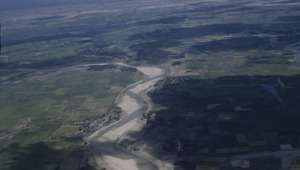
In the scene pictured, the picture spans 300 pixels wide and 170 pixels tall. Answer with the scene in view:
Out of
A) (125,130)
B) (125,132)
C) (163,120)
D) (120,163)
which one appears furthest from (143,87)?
(120,163)

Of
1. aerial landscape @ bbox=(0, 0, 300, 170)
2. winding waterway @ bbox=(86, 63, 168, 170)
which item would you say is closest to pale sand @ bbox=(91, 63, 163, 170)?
winding waterway @ bbox=(86, 63, 168, 170)

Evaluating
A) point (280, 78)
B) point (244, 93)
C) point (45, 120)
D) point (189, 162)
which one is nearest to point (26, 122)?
point (45, 120)

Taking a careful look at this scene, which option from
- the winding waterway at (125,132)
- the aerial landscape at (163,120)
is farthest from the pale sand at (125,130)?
the aerial landscape at (163,120)

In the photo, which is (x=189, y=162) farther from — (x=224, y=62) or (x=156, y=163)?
(x=224, y=62)

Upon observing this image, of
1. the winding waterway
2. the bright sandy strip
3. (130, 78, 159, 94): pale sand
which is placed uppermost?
(130, 78, 159, 94): pale sand

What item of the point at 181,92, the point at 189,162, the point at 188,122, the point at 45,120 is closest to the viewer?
the point at 189,162

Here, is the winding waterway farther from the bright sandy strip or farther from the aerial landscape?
the aerial landscape

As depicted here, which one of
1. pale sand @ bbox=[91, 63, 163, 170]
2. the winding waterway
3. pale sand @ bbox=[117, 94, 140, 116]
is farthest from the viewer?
pale sand @ bbox=[117, 94, 140, 116]

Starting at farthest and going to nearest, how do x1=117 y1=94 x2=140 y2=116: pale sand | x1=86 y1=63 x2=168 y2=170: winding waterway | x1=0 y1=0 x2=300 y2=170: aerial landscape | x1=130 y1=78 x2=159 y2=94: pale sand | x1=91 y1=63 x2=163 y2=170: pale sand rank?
x1=130 y1=78 x2=159 y2=94: pale sand
x1=117 y1=94 x2=140 y2=116: pale sand
x1=86 y1=63 x2=168 y2=170: winding waterway
x1=91 y1=63 x2=163 y2=170: pale sand
x1=0 y1=0 x2=300 y2=170: aerial landscape

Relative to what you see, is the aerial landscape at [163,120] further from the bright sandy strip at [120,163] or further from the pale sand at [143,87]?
the pale sand at [143,87]

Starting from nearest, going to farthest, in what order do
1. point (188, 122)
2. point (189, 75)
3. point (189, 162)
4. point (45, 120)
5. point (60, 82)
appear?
1. point (189, 162)
2. point (188, 122)
3. point (45, 120)
4. point (189, 75)
5. point (60, 82)

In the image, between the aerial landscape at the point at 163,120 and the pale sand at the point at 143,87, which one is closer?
the aerial landscape at the point at 163,120
